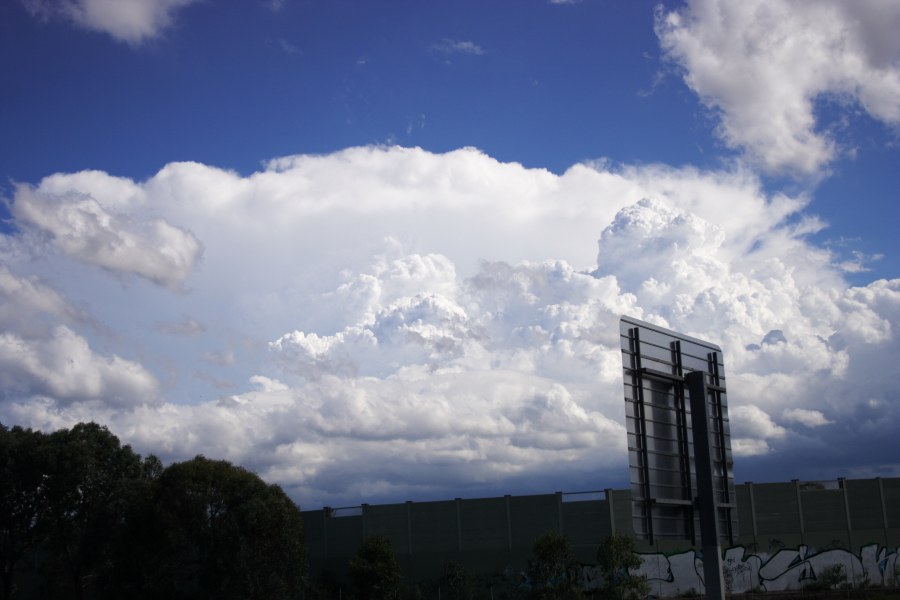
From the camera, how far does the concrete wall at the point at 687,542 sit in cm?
5166

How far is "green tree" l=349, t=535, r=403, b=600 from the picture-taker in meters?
48.5

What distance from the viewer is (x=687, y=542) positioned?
174 ft

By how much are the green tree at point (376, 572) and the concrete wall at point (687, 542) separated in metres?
6.32

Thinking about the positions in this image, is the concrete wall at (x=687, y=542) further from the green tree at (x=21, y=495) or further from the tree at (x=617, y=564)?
the green tree at (x=21, y=495)

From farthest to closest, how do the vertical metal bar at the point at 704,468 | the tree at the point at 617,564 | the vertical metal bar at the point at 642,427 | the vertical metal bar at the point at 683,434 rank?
1. the tree at the point at 617,564
2. the vertical metal bar at the point at 683,434
3. the vertical metal bar at the point at 704,468
4. the vertical metal bar at the point at 642,427

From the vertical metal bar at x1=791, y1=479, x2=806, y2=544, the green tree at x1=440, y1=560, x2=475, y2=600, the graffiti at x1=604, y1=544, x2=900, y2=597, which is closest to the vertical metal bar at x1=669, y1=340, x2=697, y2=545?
the graffiti at x1=604, y1=544, x2=900, y2=597

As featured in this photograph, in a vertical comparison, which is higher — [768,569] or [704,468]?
[704,468]

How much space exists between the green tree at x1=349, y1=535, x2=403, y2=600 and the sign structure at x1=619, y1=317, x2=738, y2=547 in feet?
108

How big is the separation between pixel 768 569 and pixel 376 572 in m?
23.5

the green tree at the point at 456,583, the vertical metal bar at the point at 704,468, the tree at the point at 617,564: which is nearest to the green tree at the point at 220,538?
the green tree at the point at 456,583

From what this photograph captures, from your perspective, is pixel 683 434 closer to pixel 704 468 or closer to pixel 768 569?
pixel 704 468

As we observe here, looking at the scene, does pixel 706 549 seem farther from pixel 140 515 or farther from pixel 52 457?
pixel 52 457

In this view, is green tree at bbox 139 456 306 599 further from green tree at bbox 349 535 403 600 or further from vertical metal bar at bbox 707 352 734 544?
vertical metal bar at bbox 707 352 734 544

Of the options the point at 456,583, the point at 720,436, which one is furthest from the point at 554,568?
the point at 720,436
